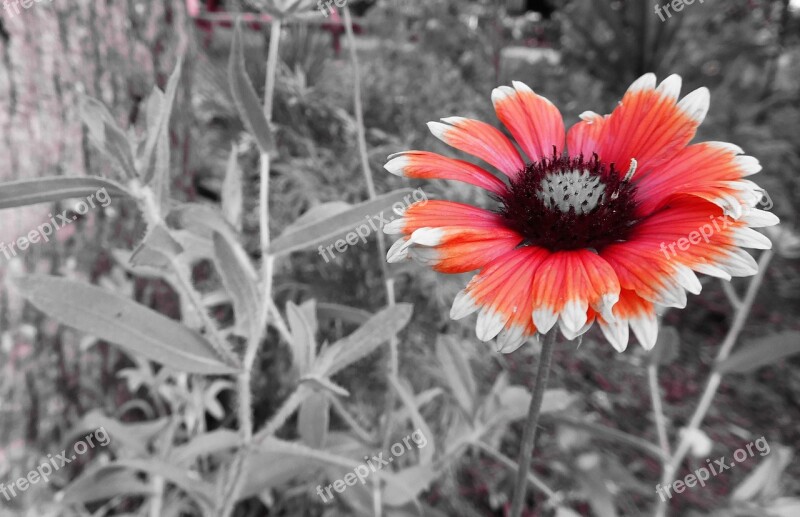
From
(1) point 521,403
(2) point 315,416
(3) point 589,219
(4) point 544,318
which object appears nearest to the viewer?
(4) point 544,318

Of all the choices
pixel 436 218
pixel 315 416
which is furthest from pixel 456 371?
pixel 436 218

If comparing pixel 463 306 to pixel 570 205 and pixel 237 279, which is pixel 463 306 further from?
pixel 237 279

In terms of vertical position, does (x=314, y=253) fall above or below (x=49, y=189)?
below

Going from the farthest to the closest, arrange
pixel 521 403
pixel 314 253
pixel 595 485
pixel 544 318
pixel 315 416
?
pixel 314 253 < pixel 595 485 < pixel 521 403 < pixel 315 416 < pixel 544 318

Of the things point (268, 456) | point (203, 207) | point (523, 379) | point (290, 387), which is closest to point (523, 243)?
point (203, 207)

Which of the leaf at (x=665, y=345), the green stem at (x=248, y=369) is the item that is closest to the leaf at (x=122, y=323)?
the green stem at (x=248, y=369)

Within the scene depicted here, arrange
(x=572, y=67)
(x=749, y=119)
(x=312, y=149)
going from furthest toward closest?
(x=749, y=119), (x=572, y=67), (x=312, y=149)

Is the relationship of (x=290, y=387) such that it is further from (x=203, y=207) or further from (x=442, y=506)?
(x=203, y=207)
